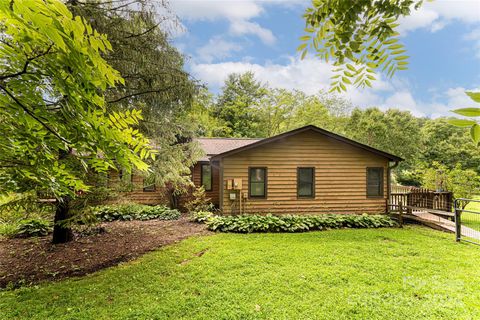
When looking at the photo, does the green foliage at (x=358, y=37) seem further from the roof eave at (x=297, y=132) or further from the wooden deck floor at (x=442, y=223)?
the wooden deck floor at (x=442, y=223)

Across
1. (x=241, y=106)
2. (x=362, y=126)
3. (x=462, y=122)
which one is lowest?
(x=462, y=122)

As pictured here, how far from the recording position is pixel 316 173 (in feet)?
33.7

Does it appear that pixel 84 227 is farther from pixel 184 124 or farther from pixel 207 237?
pixel 184 124

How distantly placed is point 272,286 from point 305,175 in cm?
669

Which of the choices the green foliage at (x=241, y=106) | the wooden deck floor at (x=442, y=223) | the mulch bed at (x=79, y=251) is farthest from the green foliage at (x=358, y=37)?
the green foliage at (x=241, y=106)

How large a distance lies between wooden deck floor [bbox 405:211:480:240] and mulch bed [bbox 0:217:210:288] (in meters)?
8.35

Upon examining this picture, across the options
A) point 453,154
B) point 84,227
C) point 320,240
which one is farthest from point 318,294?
point 453,154

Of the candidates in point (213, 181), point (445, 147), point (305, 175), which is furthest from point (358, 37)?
point (445, 147)

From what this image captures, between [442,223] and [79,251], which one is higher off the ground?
[442,223]

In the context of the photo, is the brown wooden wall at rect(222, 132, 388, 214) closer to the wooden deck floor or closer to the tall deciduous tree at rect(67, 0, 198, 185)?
the wooden deck floor

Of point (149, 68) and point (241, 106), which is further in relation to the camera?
point (241, 106)

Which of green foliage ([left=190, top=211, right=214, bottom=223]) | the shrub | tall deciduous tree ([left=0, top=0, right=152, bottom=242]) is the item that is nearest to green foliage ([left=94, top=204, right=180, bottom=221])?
green foliage ([left=190, top=211, right=214, bottom=223])

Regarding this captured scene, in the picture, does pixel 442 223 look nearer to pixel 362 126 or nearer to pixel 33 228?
pixel 33 228

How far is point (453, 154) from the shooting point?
22.7 m
